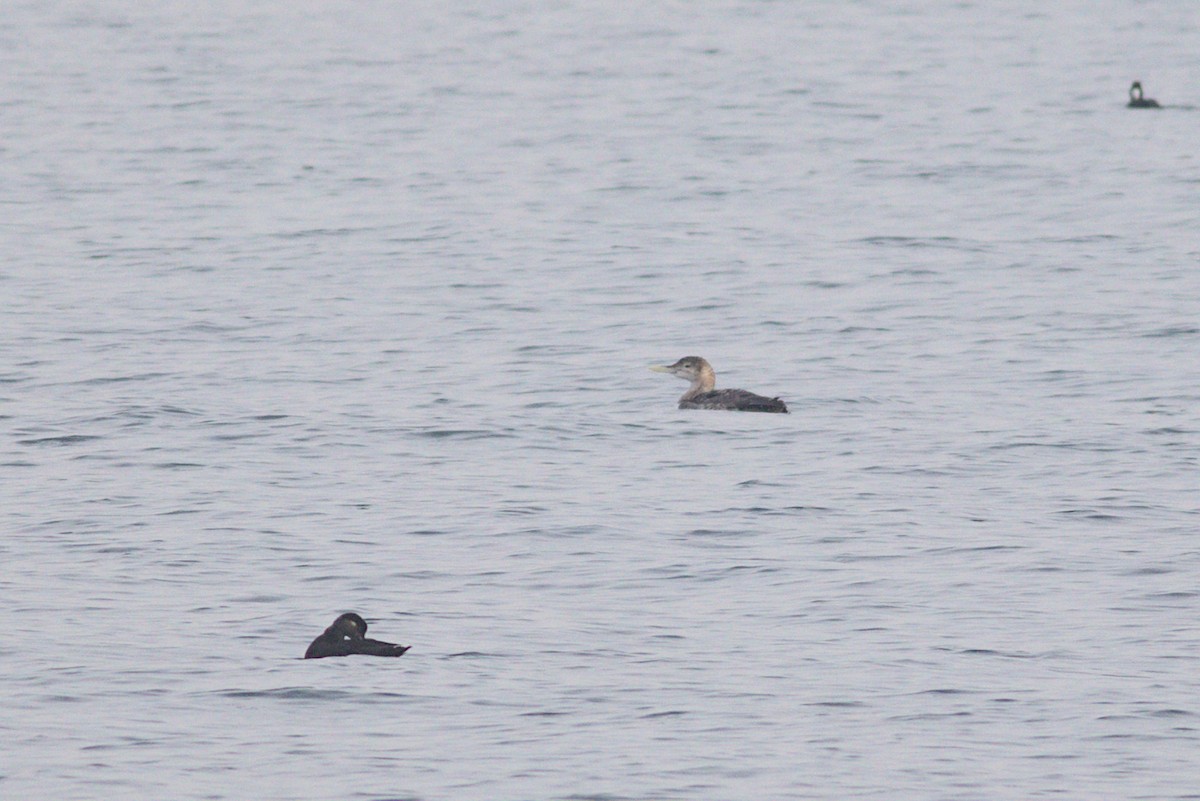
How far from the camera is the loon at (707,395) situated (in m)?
21.0

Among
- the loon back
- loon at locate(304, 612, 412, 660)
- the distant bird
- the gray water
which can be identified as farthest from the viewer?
the distant bird

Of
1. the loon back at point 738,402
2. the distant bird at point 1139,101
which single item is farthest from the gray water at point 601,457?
the distant bird at point 1139,101

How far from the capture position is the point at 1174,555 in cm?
1597

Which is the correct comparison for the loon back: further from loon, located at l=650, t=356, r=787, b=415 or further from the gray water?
the gray water

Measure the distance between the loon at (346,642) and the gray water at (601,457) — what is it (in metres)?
0.18

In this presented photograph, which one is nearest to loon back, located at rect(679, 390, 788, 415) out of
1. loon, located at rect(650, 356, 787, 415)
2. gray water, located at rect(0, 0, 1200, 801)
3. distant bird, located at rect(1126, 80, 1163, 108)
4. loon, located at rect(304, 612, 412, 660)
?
loon, located at rect(650, 356, 787, 415)

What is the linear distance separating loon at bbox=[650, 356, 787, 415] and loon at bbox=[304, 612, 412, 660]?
8.08 metres

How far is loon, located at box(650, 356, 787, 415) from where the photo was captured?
21.0 m

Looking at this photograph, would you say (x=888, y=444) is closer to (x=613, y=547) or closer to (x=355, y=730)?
(x=613, y=547)

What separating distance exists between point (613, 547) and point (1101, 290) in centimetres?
1293

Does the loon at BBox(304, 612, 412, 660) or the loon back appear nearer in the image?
the loon at BBox(304, 612, 412, 660)

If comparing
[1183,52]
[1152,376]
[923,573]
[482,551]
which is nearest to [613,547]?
[482,551]

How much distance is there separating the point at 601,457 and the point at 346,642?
21.2 feet

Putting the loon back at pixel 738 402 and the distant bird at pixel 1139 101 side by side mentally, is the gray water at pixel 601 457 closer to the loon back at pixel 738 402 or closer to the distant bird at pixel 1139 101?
the loon back at pixel 738 402
